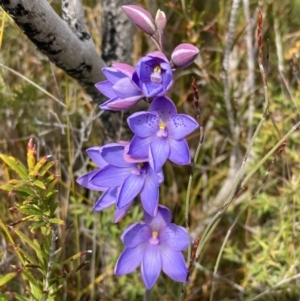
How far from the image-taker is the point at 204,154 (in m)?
2.02

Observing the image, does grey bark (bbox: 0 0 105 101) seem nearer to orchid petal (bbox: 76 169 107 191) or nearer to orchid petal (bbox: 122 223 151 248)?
orchid petal (bbox: 76 169 107 191)

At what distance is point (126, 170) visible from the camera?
1075 millimetres

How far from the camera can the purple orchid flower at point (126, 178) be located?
40.8 inches

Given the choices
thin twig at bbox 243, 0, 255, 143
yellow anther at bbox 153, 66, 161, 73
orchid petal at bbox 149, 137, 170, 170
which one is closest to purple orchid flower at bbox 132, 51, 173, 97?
yellow anther at bbox 153, 66, 161, 73

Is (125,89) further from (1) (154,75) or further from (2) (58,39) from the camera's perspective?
(2) (58,39)

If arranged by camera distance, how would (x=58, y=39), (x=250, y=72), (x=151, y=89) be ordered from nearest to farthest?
(x=151, y=89) → (x=58, y=39) → (x=250, y=72)

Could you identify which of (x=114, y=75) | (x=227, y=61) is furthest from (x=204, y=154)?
(x=114, y=75)

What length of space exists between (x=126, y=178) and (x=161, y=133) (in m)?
0.12

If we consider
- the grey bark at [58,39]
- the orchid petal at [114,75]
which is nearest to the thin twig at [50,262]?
the orchid petal at [114,75]

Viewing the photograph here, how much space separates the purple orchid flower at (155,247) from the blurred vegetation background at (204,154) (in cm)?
42

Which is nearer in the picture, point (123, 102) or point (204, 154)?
point (123, 102)

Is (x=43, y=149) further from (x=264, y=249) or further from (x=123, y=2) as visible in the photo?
(x=264, y=249)

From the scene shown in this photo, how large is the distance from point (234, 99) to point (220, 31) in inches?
14.3

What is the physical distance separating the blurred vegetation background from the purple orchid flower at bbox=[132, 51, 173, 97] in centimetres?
52
